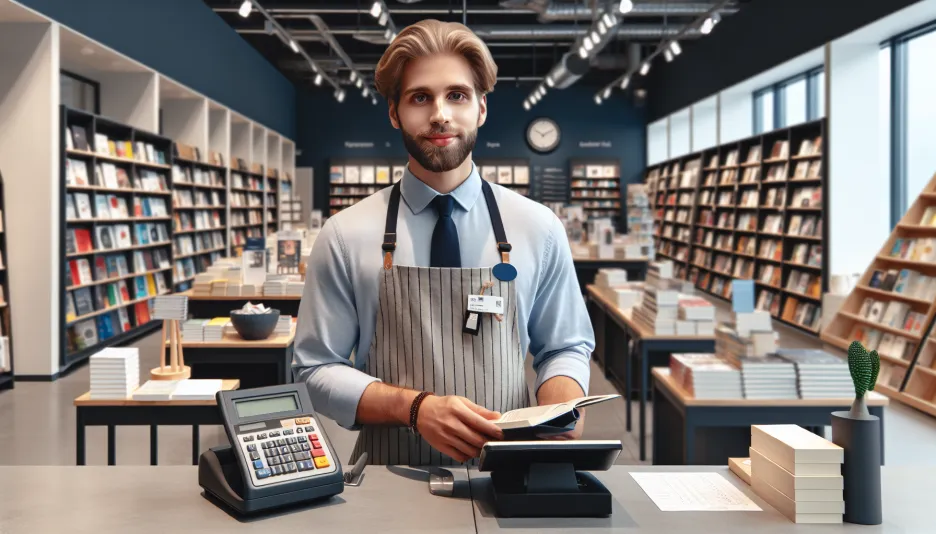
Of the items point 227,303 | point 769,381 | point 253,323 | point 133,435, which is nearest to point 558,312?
point 769,381

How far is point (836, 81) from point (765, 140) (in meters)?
2.03

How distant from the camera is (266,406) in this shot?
4.89 ft

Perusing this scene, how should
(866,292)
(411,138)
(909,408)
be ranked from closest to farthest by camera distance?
1. (411,138)
2. (909,408)
3. (866,292)

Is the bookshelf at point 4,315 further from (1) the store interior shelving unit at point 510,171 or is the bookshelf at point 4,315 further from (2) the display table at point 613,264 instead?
(1) the store interior shelving unit at point 510,171

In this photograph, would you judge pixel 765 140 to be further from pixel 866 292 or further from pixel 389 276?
pixel 389 276

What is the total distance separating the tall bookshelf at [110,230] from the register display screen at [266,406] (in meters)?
6.22

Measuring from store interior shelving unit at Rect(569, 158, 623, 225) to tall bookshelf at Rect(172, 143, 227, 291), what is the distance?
29.2 feet

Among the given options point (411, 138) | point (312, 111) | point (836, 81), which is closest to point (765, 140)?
point (836, 81)

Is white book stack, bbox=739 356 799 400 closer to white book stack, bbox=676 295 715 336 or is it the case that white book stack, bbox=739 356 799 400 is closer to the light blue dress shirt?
white book stack, bbox=676 295 715 336

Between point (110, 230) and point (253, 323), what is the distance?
4.69m

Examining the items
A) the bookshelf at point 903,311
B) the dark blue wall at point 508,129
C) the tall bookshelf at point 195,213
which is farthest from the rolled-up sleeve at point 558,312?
the dark blue wall at point 508,129

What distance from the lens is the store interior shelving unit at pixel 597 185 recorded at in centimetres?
1858

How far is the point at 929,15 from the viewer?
25.2 feet

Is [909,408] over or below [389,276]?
below
